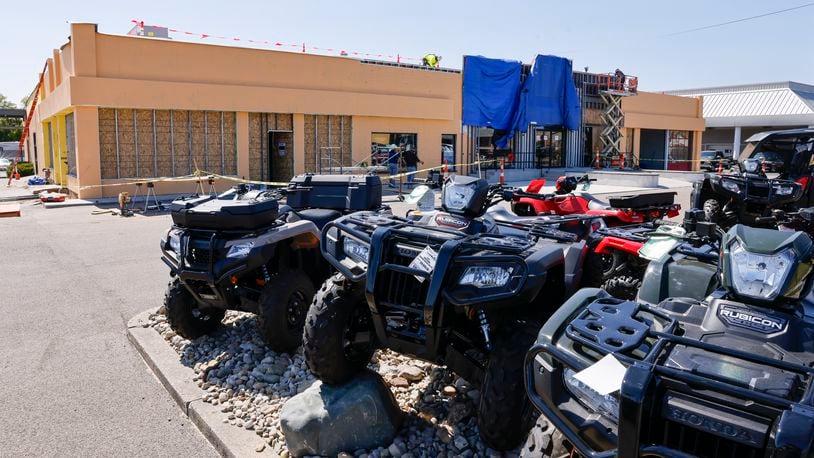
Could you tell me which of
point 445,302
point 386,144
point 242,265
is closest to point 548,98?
point 386,144

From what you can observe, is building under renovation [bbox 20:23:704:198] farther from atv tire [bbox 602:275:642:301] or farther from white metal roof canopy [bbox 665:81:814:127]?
white metal roof canopy [bbox 665:81:814:127]

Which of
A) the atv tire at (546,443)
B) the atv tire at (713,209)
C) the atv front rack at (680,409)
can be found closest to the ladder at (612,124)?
the atv tire at (713,209)

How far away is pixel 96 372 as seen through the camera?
5.25m

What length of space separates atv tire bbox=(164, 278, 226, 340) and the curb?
207mm

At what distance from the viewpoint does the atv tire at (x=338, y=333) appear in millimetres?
3977

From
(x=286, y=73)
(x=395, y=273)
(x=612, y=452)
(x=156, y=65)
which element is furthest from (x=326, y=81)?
(x=612, y=452)

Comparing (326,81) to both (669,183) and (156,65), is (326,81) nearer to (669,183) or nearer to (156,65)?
(156,65)

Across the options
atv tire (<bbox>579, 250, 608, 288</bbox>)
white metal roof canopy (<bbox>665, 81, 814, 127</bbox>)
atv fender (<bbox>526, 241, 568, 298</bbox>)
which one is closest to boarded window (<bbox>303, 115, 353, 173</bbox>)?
atv tire (<bbox>579, 250, 608, 288</bbox>)

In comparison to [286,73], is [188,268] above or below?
below

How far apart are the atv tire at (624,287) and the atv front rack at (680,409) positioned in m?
3.74

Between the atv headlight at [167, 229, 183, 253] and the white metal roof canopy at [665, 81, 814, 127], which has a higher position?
the white metal roof canopy at [665, 81, 814, 127]

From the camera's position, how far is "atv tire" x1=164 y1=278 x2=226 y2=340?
225 inches

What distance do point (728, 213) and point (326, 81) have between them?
16171 mm

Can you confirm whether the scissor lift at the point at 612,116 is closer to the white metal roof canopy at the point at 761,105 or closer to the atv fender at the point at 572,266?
the white metal roof canopy at the point at 761,105
